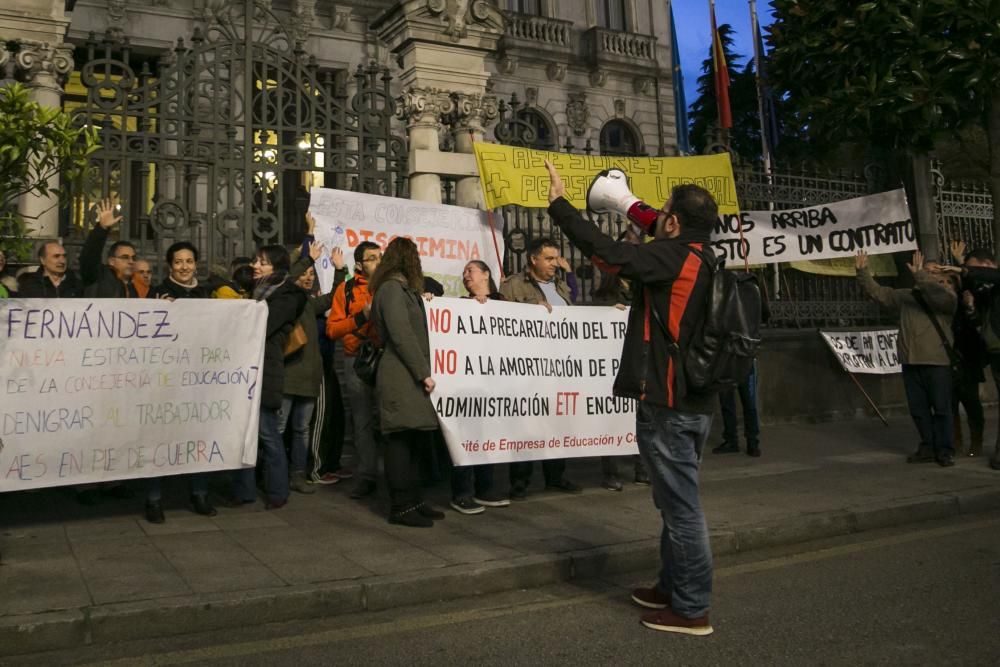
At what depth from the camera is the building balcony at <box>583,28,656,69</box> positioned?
1030 inches

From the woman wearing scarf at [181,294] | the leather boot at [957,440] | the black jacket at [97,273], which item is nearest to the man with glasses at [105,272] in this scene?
the black jacket at [97,273]

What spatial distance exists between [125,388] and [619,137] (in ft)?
75.7

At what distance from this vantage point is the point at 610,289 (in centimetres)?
762

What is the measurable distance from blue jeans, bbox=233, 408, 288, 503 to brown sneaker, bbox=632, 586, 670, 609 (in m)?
3.05

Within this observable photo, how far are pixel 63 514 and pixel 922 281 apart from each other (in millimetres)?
7684

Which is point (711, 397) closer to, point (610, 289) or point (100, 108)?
point (610, 289)

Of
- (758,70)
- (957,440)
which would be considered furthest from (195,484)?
(758,70)

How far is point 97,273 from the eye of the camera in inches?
260

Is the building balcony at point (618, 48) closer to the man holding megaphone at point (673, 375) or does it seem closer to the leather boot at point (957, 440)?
the leather boot at point (957, 440)

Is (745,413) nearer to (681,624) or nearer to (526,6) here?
(681,624)

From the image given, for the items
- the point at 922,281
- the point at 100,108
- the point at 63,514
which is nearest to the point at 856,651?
the point at 63,514

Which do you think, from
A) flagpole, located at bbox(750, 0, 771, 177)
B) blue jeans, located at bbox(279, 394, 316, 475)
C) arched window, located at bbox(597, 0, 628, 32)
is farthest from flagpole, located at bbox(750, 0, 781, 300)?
blue jeans, located at bbox(279, 394, 316, 475)

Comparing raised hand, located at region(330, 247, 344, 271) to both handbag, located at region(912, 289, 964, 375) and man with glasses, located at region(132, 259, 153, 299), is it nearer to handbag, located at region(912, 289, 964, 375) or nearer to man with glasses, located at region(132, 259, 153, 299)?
man with glasses, located at region(132, 259, 153, 299)

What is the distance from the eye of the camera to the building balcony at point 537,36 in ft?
81.2
